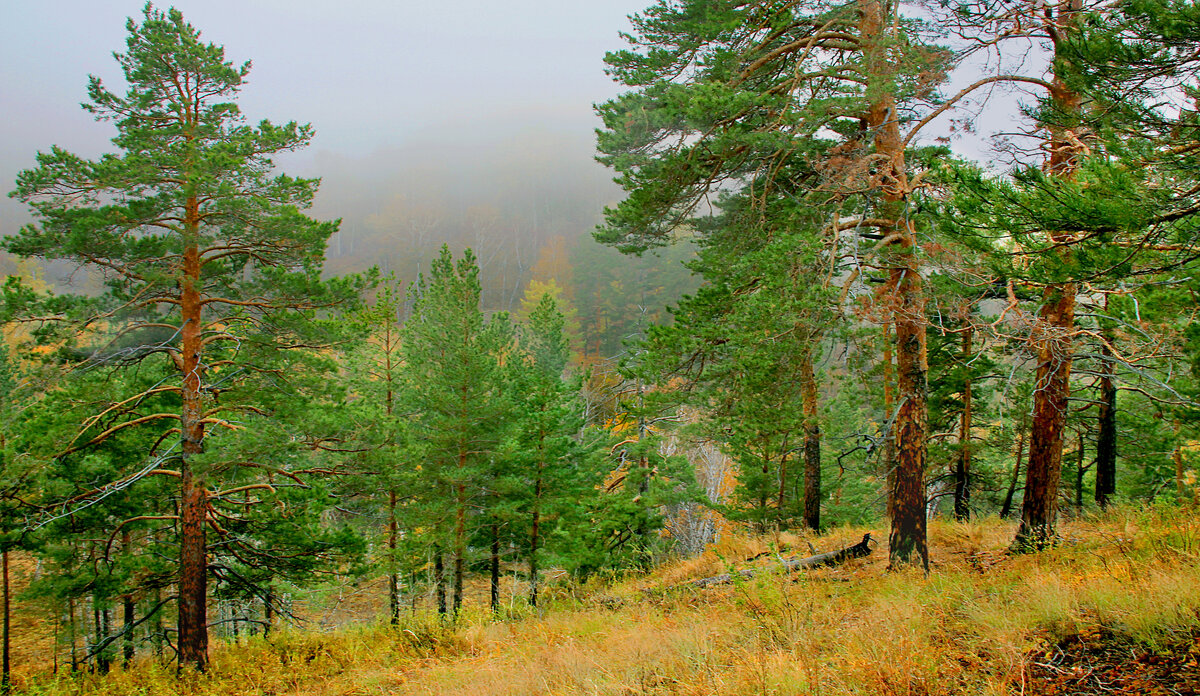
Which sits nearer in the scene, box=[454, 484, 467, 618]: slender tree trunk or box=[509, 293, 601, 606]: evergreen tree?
box=[509, 293, 601, 606]: evergreen tree

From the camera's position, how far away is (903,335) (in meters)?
6.38

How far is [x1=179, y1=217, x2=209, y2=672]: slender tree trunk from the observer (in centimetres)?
808

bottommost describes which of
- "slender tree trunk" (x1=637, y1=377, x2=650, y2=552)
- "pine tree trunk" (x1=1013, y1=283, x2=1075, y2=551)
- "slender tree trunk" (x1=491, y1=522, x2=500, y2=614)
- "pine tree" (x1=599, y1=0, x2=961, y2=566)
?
"slender tree trunk" (x1=491, y1=522, x2=500, y2=614)

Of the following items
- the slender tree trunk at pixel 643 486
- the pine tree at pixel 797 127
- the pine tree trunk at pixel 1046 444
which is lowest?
the slender tree trunk at pixel 643 486

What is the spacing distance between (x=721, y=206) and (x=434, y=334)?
861 cm

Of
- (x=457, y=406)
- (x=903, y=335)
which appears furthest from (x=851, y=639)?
(x=457, y=406)

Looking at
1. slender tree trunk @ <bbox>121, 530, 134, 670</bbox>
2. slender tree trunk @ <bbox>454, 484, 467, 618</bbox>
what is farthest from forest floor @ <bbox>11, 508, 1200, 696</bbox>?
slender tree trunk @ <bbox>454, 484, 467, 618</bbox>

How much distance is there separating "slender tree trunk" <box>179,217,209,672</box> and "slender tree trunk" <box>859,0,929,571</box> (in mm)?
9727

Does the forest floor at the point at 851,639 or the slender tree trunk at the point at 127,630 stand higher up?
the forest floor at the point at 851,639

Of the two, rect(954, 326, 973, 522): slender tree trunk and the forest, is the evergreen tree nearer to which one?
the forest

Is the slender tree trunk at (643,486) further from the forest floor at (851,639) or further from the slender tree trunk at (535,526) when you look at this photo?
the forest floor at (851,639)

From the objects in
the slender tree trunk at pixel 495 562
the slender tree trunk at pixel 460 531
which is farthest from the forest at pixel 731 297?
the slender tree trunk at pixel 495 562

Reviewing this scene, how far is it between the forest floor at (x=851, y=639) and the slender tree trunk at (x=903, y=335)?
21.5 inches

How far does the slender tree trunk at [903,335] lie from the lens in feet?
20.0
